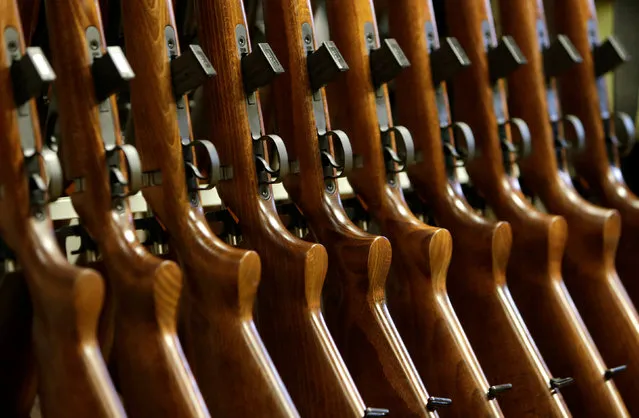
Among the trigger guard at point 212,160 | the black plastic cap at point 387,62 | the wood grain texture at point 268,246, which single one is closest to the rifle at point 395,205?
the black plastic cap at point 387,62

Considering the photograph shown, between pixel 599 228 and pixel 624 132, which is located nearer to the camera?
pixel 599 228

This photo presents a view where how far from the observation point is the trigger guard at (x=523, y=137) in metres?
2.19

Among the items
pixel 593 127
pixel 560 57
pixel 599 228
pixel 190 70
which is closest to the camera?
pixel 190 70

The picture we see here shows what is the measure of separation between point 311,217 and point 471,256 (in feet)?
1.24

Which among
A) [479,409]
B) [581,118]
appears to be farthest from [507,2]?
[479,409]

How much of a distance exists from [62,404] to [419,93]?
1016mm

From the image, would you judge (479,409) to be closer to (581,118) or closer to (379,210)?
(379,210)

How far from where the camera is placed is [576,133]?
7.75 ft

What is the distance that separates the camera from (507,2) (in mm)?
2326

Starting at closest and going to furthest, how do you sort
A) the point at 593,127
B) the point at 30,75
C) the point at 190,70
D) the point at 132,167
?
the point at 30,75 < the point at 132,167 < the point at 190,70 < the point at 593,127

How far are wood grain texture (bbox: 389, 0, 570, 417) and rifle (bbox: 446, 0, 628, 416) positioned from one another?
123 mm

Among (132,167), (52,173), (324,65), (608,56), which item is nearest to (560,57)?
(608,56)

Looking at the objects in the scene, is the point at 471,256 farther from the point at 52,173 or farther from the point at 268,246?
the point at 52,173

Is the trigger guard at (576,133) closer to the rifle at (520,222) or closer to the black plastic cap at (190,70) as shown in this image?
the rifle at (520,222)
